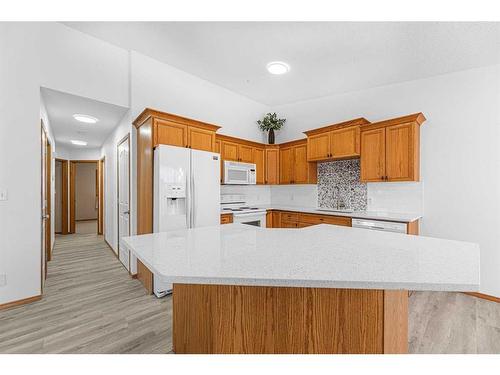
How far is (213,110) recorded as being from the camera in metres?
4.15

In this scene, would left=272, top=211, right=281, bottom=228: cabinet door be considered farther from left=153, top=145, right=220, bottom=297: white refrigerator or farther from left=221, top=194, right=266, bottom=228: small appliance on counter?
left=153, top=145, right=220, bottom=297: white refrigerator

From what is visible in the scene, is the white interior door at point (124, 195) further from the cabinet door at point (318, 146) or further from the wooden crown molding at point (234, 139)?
the cabinet door at point (318, 146)

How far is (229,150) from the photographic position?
163 inches

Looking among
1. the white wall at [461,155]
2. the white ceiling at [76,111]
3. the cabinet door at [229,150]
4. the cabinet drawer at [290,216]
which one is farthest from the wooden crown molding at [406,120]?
the white ceiling at [76,111]

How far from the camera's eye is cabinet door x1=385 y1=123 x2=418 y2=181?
3127 mm

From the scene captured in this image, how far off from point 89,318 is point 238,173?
271cm

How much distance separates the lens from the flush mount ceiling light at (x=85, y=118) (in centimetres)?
362

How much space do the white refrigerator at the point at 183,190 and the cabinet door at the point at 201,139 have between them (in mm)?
171

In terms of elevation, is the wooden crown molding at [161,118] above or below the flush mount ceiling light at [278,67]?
below

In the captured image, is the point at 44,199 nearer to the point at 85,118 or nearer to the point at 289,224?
the point at 85,118

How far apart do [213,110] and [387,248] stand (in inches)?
139

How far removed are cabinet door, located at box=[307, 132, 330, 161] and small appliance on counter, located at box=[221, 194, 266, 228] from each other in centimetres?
125

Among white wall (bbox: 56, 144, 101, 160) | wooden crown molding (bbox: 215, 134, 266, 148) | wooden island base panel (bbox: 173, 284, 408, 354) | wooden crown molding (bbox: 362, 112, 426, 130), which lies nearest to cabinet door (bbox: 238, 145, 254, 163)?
wooden crown molding (bbox: 215, 134, 266, 148)
